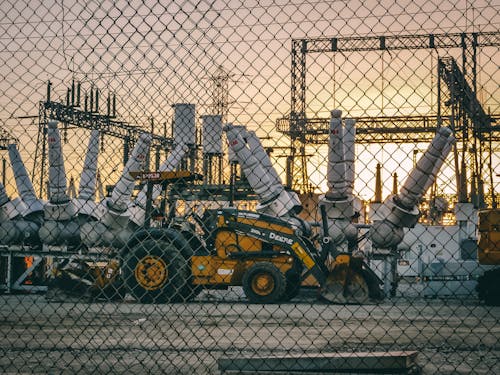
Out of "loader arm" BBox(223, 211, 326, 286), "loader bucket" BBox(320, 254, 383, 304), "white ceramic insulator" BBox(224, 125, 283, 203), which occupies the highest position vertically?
"white ceramic insulator" BBox(224, 125, 283, 203)

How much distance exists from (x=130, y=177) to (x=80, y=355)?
647cm

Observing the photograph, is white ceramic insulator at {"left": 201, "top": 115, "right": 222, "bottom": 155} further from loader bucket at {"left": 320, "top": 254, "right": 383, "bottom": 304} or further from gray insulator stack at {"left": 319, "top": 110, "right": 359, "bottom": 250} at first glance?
loader bucket at {"left": 320, "top": 254, "right": 383, "bottom": 304}

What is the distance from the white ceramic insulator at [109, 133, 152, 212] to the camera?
36.8ft

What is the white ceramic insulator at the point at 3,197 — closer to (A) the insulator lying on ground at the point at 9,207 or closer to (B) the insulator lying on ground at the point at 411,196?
(A) the insulator lying on ground at the point at 9,207

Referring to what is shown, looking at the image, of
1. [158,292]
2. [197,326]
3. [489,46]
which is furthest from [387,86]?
[158,292]

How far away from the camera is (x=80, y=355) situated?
23.7ft

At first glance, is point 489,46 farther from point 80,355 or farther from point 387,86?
point 80,355

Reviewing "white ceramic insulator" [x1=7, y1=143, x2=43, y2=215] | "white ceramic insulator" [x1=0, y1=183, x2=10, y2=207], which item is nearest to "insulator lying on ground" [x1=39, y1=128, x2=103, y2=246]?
"white ceramic insulator" [x1=7, y1=143, x2=43, y2=215]

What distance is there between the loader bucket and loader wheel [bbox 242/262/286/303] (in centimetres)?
82

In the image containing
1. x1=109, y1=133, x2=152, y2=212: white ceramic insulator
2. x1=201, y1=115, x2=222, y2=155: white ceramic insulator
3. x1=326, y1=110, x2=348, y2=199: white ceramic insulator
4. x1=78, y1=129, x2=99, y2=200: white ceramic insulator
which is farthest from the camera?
x1=109, y1=133, x2=152, y2=212: white ceramic insulator

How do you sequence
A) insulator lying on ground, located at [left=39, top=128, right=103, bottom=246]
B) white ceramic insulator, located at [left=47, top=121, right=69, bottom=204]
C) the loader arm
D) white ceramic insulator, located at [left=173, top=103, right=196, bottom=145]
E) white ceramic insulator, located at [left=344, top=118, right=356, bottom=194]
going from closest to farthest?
1. white ceramic insulator, located at [left=173, top=103, right=196, bottom=145]
2. white ceramic insulator, located at [left=344, top=118, right=356, bottom=194]
3. insulator lying on ground, located at [left=39, top=128, right=103, bottom=246]
4. white ceramic insulator, located at [left=47, top=121, right=69, bottom=204]
5. the loader arm

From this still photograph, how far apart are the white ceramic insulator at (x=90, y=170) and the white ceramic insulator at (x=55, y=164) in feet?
1.05

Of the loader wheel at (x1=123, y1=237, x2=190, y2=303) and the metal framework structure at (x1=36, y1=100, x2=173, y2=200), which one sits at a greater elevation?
the metal framework structure at (x1=36, y1=100, x2=173, y2=200)

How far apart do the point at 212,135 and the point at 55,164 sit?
4.83 meters
